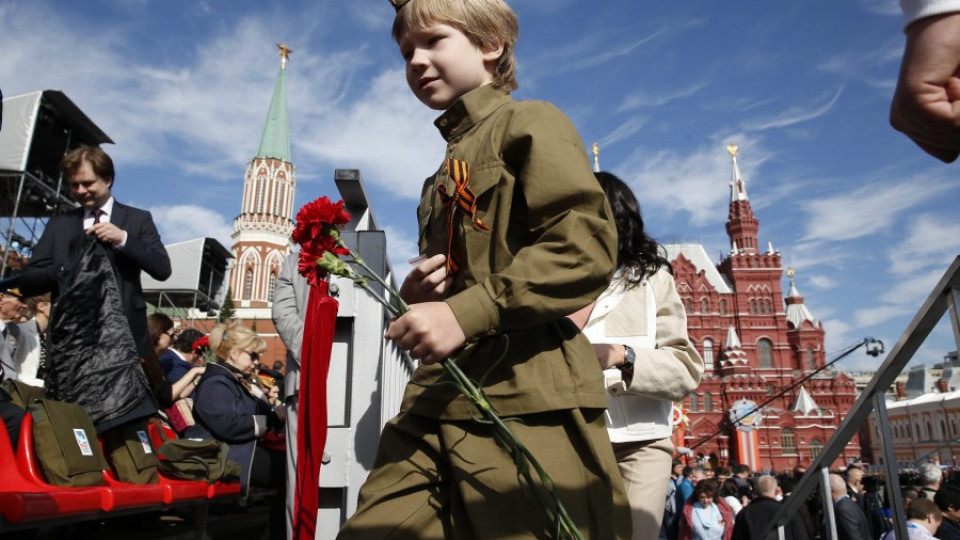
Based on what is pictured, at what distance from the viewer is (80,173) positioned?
318cm

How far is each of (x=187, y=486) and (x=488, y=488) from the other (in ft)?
7.88

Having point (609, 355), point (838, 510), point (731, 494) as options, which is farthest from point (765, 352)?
point (609, 355)

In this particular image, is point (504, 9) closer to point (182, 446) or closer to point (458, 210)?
point (458, 210)

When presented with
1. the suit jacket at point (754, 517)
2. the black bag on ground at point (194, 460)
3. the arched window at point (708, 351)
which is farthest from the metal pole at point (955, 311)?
the arched window at point (708, 351)

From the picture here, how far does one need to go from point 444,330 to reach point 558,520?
0.42 meters

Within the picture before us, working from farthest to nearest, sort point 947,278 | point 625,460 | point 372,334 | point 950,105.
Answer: point 372,334 < point 625,460 < point 947,278 < point 950,105

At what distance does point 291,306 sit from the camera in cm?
410

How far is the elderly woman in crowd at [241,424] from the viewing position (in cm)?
401

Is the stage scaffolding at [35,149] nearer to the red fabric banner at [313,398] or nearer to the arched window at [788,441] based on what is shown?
the red fabric banner at [313,398]

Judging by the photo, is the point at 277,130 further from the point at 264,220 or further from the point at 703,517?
the point at 703,517

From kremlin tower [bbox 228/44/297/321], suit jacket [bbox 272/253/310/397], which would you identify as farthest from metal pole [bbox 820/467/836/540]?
kremlin tower [bbox 228/44/297/321]

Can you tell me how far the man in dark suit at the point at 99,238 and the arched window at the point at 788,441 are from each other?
49.6 metres

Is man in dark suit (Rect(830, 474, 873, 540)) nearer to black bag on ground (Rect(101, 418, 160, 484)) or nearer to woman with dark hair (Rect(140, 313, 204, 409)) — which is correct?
black bag on ground (Rect(101, 418, 160, 484))

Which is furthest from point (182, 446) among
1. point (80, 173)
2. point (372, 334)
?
point (80, 173)
